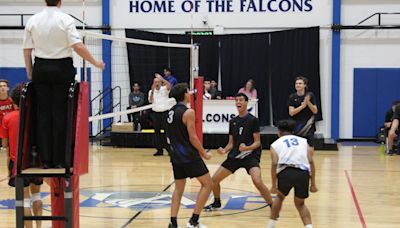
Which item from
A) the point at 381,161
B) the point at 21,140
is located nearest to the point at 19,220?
the point at 21,140

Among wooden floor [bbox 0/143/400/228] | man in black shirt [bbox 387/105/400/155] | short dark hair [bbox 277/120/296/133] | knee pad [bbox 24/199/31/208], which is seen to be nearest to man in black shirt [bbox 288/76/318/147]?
wooden floor [bbox 0/143/400/228]

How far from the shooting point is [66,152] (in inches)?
205

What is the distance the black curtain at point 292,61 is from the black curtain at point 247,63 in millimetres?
289

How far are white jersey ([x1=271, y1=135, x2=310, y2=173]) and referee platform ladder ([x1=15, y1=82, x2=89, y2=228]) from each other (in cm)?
226

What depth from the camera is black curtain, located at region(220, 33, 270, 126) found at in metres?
19.3

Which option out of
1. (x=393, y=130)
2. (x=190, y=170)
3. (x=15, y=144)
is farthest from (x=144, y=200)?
(x=393, y=130)

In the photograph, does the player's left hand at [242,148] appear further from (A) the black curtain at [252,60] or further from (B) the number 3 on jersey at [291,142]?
(A) the black curtain at [252,60]

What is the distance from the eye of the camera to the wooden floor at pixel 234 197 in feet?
27.4

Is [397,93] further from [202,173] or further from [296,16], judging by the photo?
[202,173]

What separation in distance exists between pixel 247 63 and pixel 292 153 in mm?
12772

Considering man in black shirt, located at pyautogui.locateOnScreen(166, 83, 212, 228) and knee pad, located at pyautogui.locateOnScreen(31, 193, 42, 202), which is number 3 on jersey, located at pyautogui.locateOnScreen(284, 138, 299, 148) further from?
knee pad, located at pyautogui.locateOnScreen(31, 193, 42, 202)

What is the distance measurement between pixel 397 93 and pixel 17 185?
15.7 metres

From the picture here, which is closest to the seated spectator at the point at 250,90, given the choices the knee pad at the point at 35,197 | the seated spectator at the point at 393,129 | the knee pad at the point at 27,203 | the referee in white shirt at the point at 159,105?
the referee in white shirt at the point at 159,105

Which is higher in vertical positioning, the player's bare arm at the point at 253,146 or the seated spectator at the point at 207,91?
the seated spectator at the point at 207,91
